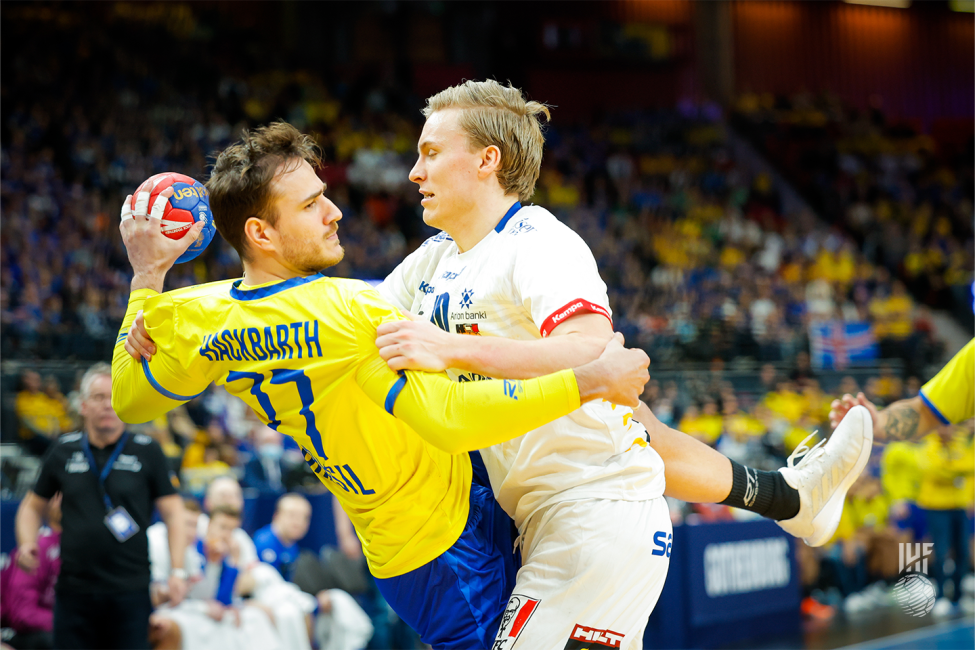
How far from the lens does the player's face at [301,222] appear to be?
97.9 inches

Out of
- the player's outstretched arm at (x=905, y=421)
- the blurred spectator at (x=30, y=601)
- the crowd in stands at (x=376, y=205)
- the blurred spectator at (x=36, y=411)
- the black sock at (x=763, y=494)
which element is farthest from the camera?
the crowd in stands at (x=376, y=205)

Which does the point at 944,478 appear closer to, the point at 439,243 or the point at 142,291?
the point at 439,243

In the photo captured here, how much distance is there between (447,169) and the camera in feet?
9.05

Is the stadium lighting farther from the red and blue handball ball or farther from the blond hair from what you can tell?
the red and blue handball ball

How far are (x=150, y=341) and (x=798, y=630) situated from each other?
27.7ft

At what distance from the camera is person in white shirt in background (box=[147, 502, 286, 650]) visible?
5.50 m

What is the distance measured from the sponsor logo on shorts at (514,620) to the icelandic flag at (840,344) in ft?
52.0

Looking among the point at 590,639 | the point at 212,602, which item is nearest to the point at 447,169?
the point at 590,639

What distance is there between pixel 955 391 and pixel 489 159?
3087 millimetres

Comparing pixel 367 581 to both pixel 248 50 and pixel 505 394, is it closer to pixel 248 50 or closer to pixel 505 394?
pixel 505 394

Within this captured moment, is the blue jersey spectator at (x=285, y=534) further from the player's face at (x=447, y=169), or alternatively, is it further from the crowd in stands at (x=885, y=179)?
the crowd in stands at (x=885, y=179)

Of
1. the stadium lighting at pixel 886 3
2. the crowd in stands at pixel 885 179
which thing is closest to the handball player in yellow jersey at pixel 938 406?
the crowd in stands at pixel 885 179

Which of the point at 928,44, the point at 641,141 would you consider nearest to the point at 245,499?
the point at 641,141
